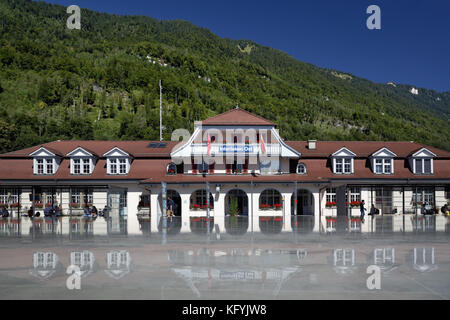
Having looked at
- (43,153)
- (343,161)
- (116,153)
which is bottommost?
(343,161)

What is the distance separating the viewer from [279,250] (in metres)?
15.1

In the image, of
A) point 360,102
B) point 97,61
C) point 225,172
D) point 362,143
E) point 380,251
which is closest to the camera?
point 380,251

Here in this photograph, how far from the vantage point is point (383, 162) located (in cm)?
4047

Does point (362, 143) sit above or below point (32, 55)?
below

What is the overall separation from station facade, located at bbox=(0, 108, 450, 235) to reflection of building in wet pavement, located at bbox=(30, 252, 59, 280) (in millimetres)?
21978

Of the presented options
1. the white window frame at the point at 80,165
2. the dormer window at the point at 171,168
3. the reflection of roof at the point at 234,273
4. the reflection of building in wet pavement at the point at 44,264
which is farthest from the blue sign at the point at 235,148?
the reflection of roof at the point at 234,273

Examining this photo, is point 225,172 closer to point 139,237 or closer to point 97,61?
point 139,237

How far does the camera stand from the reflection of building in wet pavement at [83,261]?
1144 centimetres

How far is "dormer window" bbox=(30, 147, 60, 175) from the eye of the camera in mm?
39656

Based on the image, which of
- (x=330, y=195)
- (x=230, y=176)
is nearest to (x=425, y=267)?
(x=230, y=176)

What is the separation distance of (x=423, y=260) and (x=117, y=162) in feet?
102

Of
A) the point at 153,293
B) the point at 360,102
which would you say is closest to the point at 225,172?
the point at 153,293

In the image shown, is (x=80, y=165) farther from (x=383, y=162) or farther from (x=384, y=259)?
(x=384, y=259)
